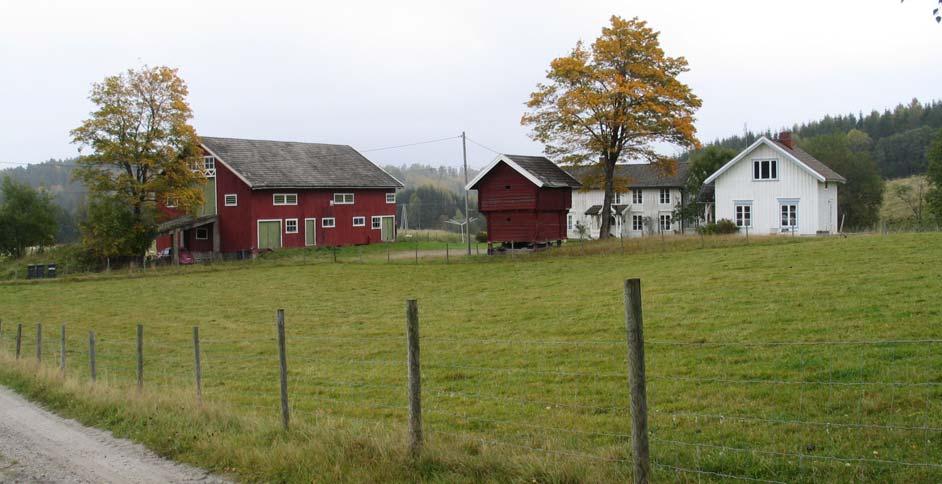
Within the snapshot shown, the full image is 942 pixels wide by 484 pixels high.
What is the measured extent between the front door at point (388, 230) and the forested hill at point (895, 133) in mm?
67651

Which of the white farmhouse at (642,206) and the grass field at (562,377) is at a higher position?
the white farmhouse at (642,206)

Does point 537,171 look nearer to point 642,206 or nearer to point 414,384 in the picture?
point 642,206

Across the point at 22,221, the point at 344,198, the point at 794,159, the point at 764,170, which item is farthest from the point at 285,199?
the point at 794,159

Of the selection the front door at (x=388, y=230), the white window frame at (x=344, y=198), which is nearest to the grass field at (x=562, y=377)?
the white window frame at (x=344, y=198)

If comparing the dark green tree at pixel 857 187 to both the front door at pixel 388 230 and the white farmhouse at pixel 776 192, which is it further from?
the front door at pixel 388 230

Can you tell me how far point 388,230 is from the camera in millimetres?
63500

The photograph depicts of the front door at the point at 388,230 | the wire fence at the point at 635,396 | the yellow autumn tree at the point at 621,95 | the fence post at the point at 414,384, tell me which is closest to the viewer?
the wire fence at the point at 635,396

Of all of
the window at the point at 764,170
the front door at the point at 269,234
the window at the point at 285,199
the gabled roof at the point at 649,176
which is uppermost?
the gabled roof at the point at 649,176

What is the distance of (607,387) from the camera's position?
38.9 feet

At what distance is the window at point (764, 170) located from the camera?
159 ft

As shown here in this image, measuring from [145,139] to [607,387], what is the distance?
45643 millimetres

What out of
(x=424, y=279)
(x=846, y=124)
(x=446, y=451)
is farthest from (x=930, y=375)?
(x=846, y=124)

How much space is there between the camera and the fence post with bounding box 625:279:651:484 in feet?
20.7

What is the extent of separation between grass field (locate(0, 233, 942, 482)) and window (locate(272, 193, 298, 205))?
24.1 metres
